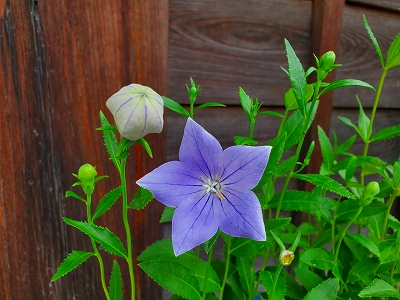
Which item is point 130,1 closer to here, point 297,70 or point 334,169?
point 297,70

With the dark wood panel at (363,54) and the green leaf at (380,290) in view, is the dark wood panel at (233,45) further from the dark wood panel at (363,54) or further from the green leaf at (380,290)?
the green leaf at (380,290)

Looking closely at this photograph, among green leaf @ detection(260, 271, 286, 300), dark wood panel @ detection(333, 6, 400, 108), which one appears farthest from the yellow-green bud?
dark wood panel @ detection(333, 6, 400, 108)

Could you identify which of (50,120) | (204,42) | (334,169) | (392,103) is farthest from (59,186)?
(392,103)

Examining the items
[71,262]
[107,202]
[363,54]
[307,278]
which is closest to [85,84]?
[107,202]

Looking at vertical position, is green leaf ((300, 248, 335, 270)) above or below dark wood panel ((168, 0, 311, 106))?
below

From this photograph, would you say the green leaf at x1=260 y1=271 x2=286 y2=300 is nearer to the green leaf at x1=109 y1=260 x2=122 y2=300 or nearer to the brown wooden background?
the green leaf at x1=109 y1=260 x2=122 y2=300

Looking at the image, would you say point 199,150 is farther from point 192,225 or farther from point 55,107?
point 55,107

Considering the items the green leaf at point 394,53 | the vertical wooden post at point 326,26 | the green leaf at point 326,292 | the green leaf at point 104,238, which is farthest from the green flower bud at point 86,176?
the vertical wooden post at point 326,26
